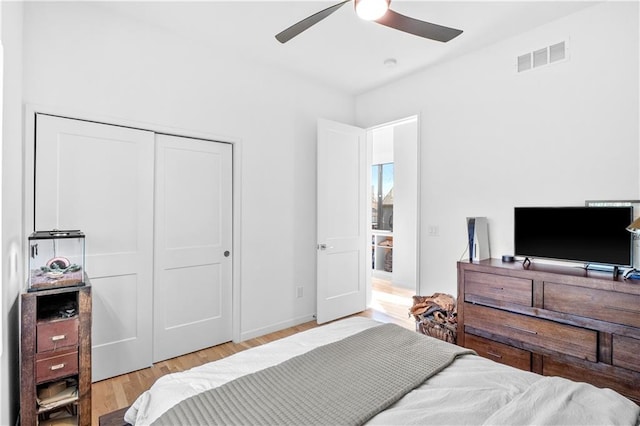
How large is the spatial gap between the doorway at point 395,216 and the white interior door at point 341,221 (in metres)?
0.47

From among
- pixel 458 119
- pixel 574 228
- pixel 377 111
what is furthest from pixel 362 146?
pixel 574 228

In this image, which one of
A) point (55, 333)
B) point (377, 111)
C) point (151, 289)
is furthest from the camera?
point (377, 111)

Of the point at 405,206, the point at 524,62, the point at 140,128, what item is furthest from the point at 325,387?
the point at 405,206

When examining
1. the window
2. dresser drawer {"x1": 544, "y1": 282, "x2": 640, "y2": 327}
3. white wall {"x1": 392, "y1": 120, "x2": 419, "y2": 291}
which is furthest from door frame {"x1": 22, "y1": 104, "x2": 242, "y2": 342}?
the window

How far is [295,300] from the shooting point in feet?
12.3

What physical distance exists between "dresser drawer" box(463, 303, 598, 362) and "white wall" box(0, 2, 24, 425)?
2.99 meters

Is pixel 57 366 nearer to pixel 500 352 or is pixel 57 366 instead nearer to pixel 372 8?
pixel 372 8

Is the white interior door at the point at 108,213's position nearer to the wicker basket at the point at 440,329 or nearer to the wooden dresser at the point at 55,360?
the wooden dresser at the point at 55,360

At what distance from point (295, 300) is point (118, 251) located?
6.07ft

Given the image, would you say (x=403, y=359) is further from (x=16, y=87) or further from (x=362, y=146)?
(x=362, y=146)

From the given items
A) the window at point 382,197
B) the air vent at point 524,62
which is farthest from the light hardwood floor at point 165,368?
the air vent at point 524,62

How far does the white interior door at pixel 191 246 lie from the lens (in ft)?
9.38

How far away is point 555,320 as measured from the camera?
2.29m

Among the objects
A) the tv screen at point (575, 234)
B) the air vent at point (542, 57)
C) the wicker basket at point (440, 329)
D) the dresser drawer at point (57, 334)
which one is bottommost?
the wicker basket at point (440, 329)
